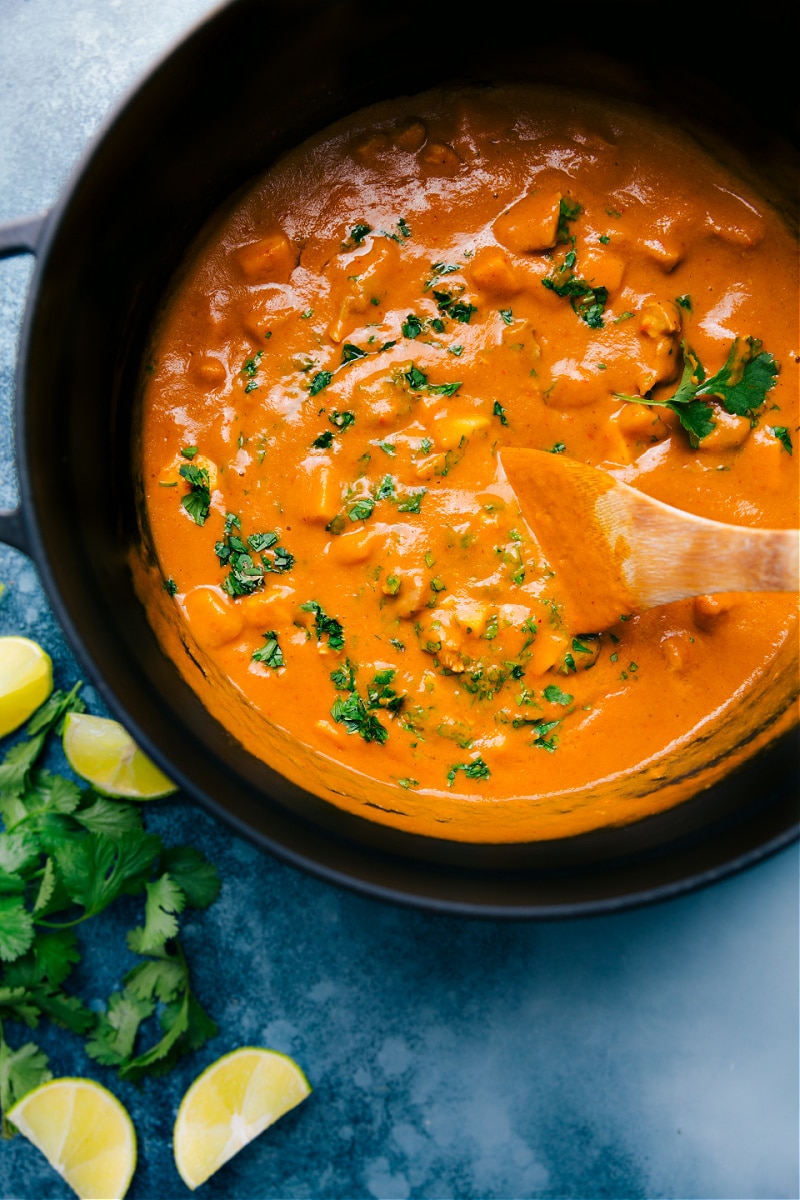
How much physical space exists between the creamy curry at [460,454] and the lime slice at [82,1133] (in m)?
1.20

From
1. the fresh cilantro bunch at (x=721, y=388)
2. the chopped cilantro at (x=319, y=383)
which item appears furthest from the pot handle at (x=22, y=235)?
the fresh cilantro bunch at (x=721, y=388)

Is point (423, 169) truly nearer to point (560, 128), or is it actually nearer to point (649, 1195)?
point (560, 128)

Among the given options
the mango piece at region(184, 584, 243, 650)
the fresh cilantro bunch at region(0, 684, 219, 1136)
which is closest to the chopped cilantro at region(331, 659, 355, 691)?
the mango piece at region(184, 584, 243, 650)

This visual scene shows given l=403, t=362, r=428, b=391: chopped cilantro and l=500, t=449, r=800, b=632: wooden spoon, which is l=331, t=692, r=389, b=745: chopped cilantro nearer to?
l=500, t=449, r=800, b=632: wooden spoon

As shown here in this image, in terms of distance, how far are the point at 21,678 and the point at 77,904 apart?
2.30 feet

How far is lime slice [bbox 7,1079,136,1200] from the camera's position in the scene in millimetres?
2799

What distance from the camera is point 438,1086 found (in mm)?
2857

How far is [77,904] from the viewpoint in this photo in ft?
9.45

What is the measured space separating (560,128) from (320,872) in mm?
2156

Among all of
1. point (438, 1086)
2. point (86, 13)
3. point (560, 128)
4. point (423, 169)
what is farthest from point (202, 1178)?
point (86, 13)

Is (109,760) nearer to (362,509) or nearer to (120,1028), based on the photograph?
(120,1028)

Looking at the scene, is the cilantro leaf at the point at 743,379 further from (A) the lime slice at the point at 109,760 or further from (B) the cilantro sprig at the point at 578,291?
(A) the lime slice at the point at 109,760

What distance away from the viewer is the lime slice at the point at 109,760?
109 inches

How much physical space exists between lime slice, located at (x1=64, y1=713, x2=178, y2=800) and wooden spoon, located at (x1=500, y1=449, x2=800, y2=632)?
1.29m
